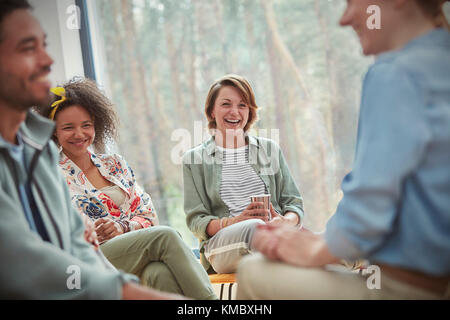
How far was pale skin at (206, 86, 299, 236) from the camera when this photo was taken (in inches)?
87.2

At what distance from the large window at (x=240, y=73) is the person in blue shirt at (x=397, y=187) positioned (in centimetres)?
231

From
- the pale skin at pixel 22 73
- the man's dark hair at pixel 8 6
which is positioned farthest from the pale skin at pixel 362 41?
the man's dark hair at pixel 8 6

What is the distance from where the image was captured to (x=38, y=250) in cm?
91

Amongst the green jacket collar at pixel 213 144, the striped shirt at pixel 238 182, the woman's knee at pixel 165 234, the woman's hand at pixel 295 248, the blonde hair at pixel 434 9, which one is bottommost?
the woman's knee at pixel 165 234

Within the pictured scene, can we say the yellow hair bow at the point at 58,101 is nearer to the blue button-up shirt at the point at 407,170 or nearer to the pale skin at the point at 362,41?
the pale skin at the point at 362,41

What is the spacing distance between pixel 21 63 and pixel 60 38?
2080 mm

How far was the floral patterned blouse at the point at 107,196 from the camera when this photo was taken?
6.44 ft

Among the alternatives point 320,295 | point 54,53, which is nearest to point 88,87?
point 54,53

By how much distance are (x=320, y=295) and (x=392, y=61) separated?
1.66ft

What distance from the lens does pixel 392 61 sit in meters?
0.80

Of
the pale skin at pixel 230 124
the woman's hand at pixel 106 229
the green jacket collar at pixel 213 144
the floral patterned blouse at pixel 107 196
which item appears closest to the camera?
the woman's hand at pixel 106 229

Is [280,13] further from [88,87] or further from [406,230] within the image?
[406,230]

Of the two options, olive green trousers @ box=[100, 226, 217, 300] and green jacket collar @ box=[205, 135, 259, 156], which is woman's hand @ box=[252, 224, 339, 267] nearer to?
olive green trousers @ box=[100, 226, 217, 300]

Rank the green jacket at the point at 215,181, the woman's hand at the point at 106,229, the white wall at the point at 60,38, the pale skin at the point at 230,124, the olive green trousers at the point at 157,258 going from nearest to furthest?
the olive green trousers at the point at 157,258, the woman's hand at the point at 106,229, the pale skin at the point at 230,124, the green jacket at the point at 215,181, the white wall at the point at 60,38
